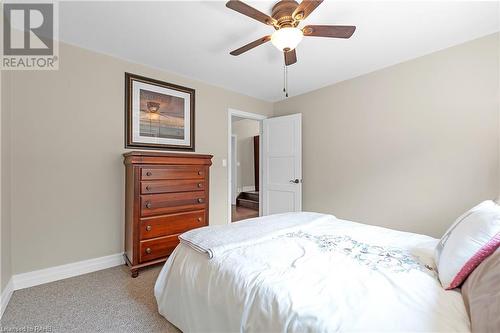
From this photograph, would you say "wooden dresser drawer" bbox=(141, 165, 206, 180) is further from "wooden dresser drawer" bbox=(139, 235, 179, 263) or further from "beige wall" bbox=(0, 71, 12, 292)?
"beige wall" bbox=(0, 71, 12, 292)

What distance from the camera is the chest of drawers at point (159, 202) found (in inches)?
89.7

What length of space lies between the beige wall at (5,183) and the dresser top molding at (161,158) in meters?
0.90

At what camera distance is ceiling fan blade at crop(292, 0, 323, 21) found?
1.42 m

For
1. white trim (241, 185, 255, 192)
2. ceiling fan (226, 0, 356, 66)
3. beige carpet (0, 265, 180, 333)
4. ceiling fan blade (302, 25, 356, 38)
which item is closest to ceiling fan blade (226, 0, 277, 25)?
ceiling fan (226, 0, 356, 66)

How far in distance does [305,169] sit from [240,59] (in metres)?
2.01

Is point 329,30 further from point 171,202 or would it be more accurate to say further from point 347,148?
point 171,202

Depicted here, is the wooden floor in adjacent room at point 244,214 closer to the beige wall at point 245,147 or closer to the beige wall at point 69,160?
the beige wall at point 245,147

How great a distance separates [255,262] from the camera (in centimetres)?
116

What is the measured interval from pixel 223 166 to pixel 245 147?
11.6ft

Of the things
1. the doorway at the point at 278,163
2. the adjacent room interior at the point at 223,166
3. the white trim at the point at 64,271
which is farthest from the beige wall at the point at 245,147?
the white trim at the point at 64,271

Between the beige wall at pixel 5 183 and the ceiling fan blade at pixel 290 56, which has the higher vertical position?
the ceiling fan blade at pixel 290 56

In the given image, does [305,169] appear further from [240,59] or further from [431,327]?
[431,327]

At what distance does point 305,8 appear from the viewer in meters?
1.52

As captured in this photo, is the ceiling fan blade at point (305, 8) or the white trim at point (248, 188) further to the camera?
the white trim at point (248, 188)
